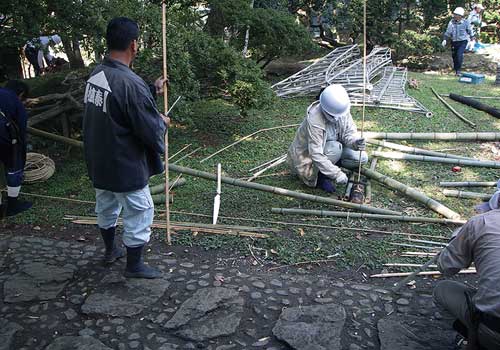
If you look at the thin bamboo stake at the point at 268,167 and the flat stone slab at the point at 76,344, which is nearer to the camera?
the flat stone slab at the point at 76,344

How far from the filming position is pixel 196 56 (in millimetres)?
6574

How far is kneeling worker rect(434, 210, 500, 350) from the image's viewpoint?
98.3 inches

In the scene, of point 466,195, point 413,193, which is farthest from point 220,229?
point 466,195

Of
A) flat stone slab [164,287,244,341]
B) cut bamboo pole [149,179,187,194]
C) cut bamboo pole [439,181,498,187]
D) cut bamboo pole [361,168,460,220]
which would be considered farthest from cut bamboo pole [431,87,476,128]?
flat stone slab [164,287,244,341]

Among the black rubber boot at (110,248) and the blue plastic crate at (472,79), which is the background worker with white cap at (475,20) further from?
the black rubber boot at (110,248)

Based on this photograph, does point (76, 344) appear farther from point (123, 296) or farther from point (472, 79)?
point (472, 79)

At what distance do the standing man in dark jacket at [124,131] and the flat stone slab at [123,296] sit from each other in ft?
0.89

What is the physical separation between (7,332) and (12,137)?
2.11 metres

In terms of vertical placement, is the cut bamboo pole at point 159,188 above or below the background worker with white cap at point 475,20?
below

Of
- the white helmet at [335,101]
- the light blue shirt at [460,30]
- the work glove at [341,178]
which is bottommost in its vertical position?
the work glove at [341,178]

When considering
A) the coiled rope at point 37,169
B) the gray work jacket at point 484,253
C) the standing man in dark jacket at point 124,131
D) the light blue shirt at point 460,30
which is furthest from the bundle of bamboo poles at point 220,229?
the light blue shirt at point 460,30

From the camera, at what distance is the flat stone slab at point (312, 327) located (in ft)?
10.1

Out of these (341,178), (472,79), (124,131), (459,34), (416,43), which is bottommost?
(341,178)

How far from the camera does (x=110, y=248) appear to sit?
155 inches
